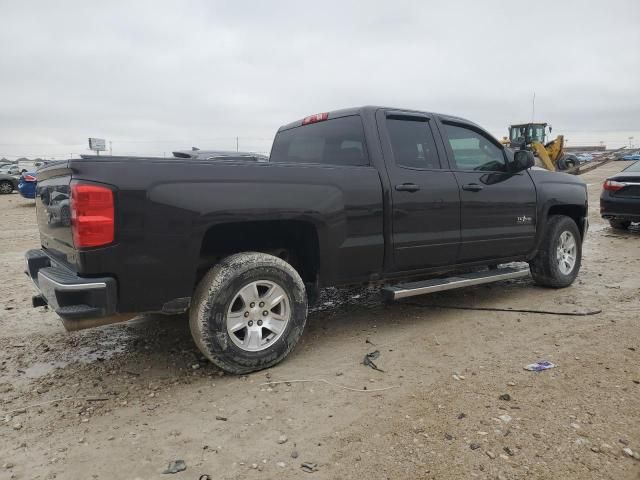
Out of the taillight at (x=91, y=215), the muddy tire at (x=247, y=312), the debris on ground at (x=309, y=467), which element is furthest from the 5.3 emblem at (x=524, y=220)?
the taillight at (x=91, y=215)

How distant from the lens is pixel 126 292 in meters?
2.90

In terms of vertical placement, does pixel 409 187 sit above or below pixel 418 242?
above

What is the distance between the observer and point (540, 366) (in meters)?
3.32

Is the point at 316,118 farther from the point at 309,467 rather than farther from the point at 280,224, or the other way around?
the point at 309,467

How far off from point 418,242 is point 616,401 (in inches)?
71.1

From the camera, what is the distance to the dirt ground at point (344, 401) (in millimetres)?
2299

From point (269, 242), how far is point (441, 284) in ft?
5.07

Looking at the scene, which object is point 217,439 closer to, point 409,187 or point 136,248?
point 136,248

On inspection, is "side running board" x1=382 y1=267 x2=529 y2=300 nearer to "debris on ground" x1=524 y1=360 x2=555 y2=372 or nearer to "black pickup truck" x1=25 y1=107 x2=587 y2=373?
"black pickup truck" x1=25 y1=107 x2=587 y2=373

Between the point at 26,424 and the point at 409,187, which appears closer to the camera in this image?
the point at 26,424

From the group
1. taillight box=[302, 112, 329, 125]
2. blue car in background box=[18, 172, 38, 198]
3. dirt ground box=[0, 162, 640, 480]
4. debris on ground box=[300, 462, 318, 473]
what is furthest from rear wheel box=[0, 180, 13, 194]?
debris on ground box=[300, 462, 318, 473]

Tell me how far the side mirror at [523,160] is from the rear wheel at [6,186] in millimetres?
22748

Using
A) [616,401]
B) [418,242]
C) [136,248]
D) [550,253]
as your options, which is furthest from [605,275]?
[136,248]

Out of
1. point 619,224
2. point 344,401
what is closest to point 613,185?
point 619,224
